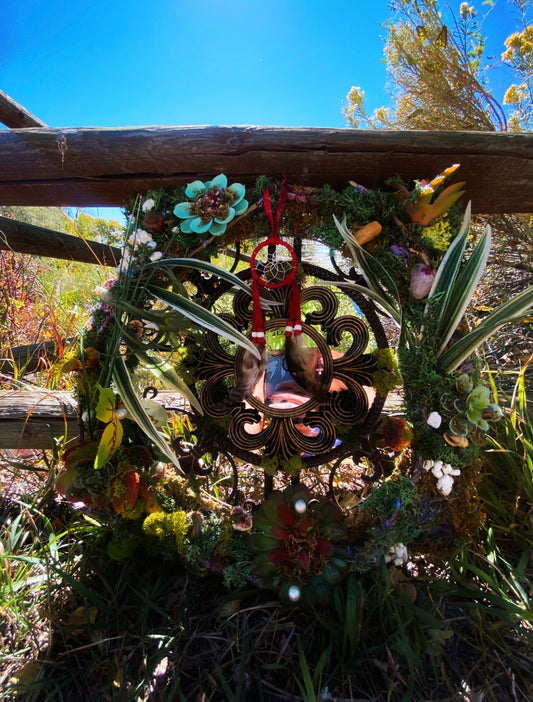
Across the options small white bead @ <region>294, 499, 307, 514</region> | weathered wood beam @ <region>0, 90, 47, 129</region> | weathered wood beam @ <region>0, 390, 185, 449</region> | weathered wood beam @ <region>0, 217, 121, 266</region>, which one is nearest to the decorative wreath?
small white bead @ <region>294, 499, 307, 514</region>

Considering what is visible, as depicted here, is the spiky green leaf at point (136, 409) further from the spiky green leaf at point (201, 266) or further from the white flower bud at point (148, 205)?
the white flower bud at point (148, 205)

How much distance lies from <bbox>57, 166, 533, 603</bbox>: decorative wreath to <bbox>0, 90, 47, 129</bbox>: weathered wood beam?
4.99 ft

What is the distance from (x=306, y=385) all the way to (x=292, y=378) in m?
0.09

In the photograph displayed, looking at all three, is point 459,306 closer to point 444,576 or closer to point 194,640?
point 444,576

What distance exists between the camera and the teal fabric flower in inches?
61.3

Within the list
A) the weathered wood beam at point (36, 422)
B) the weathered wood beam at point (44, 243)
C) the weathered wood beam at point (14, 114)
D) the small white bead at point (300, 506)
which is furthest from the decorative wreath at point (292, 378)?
the weathered wood beam at point (14, 114)

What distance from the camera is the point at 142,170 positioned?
1645 millimetres

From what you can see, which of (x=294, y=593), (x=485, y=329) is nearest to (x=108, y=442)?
(x=294, y=593)

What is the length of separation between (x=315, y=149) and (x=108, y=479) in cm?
144

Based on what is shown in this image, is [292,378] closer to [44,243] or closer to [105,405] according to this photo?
[105,405]

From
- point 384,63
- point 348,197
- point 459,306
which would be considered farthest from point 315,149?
point 384,63

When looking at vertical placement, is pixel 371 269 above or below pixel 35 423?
above

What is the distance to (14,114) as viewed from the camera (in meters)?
2.51

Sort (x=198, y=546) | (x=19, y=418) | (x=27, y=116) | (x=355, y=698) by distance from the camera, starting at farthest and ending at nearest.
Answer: (x=27, y=116) < (x=19, y=418) < (x=198, y=546) < (x=355, y=698)
